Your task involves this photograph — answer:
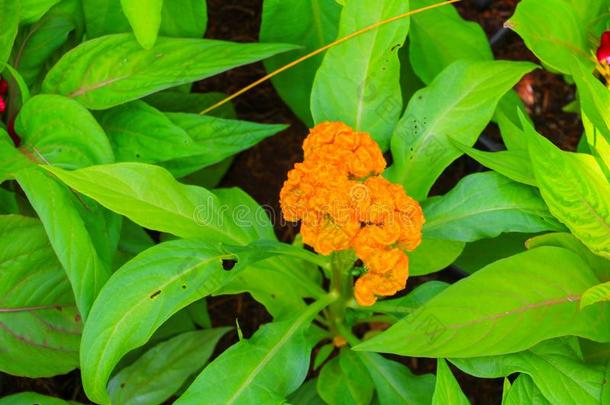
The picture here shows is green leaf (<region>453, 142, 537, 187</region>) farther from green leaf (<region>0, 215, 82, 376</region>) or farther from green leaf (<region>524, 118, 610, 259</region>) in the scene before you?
green leaf (<region>0, 215, 82, 376</region>)

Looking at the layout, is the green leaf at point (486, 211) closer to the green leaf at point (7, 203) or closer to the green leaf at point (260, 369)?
the green leaf at point (260, 369)

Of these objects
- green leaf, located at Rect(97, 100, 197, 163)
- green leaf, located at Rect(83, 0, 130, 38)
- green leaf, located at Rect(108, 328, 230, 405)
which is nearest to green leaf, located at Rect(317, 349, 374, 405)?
green leaf, located at Rect(108, 328, 230, 405)

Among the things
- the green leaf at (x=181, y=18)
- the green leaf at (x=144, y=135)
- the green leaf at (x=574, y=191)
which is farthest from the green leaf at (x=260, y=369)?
the green leaf at (x=181, y=18)

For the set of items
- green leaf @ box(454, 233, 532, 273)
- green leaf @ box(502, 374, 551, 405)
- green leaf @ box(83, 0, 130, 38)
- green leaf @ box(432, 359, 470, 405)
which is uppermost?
green leaf @ box(83, 0, 130, 38)

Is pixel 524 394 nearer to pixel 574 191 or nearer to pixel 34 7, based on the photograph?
pixel 574 191

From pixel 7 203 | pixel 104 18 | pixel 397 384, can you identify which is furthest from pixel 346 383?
pixel 104 18

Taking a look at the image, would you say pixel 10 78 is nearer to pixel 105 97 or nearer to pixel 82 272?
pixel 105 97
